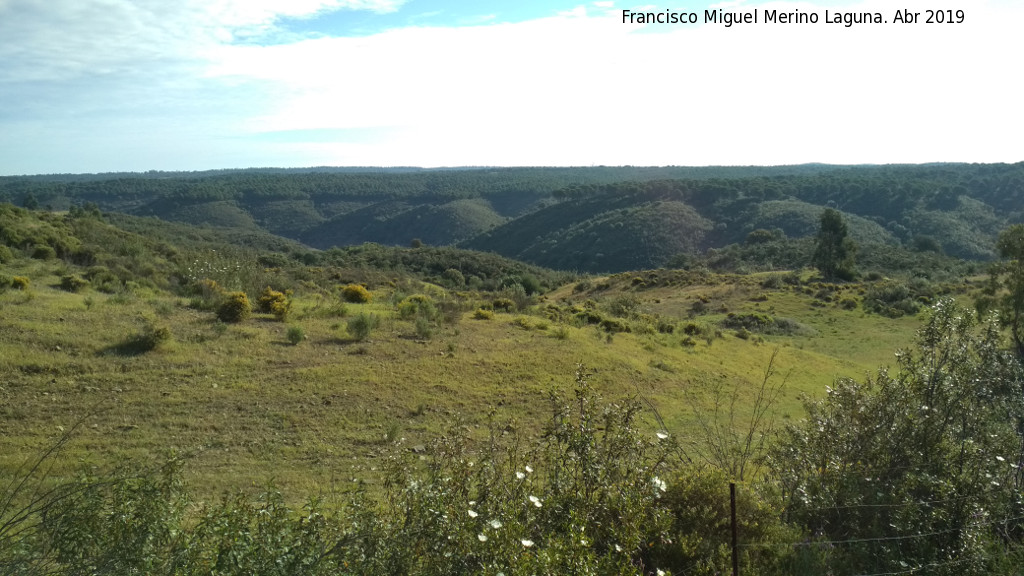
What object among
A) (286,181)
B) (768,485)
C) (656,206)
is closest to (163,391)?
(768,485)

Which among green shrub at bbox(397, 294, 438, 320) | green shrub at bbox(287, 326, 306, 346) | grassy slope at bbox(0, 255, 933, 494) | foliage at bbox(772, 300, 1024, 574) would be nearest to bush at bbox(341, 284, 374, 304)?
grassy slope at bbox(0, 255, 933, 494)

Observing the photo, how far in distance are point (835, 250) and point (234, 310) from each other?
4869 cm

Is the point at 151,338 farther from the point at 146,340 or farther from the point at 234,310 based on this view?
the point at 234,310

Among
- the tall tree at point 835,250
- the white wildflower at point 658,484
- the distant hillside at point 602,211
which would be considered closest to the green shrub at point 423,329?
the white wildflower at point 658,484

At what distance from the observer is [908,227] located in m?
88.3

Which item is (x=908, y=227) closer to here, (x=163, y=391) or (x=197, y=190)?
(x=163, y=391)

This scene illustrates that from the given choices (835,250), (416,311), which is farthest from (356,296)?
(835,250)

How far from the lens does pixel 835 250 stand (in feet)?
172

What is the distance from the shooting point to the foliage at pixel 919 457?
571cm

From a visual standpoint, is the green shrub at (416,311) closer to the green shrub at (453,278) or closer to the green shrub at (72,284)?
the green shrub at (72,284)

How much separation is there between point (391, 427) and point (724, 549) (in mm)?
8162

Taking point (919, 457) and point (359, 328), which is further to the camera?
point (359, 328)

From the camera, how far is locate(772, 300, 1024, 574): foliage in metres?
5.71

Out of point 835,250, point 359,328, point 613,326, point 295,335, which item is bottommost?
point 613,326
